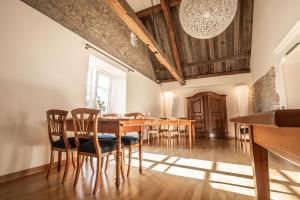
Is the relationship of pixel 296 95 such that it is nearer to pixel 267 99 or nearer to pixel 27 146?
pixel 267 99

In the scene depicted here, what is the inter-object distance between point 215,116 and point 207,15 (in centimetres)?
449

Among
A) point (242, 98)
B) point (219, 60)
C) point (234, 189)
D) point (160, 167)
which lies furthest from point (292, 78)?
point (219, 60)

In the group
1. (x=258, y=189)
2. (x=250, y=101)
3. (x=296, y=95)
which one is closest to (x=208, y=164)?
(x=258, y=189)

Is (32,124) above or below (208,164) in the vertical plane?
above

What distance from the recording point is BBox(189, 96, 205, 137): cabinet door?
19.1 feet

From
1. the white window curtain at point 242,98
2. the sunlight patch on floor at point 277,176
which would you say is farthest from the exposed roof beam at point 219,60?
the sunlight patch on floor at point 277,176

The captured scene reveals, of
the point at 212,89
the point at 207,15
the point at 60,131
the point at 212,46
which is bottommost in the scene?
the point at 60,131

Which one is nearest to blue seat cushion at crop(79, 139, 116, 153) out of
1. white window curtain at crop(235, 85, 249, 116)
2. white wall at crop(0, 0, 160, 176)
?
white wall at crop(0, 0, 160, 176)

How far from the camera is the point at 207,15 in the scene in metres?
2.00

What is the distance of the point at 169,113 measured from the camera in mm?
6672

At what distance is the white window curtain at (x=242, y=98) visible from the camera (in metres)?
5.45

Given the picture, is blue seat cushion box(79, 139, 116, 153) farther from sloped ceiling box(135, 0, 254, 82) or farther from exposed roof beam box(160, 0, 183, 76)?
sloped ceiling box(135, 0, 254, 82)

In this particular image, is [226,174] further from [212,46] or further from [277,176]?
[212,46]

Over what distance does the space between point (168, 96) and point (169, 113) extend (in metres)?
0.76
